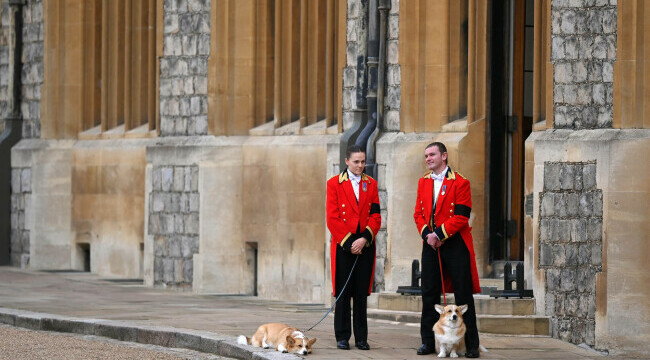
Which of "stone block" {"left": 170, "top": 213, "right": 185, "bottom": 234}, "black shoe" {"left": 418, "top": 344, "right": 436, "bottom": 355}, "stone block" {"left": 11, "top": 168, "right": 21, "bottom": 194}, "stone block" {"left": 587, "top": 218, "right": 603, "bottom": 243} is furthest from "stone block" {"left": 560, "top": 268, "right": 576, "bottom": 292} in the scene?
"stone block" {"left": 11, "top": 168, "right": 21, "bottom": 194}

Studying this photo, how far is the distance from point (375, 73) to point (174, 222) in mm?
3793

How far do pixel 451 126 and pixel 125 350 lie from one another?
15.4ft

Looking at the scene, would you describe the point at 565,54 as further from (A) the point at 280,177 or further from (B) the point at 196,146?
(B) the point at 196,146

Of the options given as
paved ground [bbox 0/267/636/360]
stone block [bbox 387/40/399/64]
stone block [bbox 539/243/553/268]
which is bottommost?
paved ground [bbox 0/267/636/360]

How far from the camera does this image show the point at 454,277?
1123 centimetres

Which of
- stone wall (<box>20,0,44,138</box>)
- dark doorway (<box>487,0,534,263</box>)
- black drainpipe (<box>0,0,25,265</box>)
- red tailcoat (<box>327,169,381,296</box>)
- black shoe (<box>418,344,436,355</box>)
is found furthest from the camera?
black drainpipe (<box>0,0,25,265</box>)

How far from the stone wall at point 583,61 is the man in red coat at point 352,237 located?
259 centimetres

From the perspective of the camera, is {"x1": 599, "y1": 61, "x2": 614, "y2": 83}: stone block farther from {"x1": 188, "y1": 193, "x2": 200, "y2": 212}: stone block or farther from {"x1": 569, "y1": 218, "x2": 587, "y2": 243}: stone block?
{"x1": 188, "y1": 193, "x2": 200, "y2": 212}: stone block

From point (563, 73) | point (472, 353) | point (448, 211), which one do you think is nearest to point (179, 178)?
point (563, 73)

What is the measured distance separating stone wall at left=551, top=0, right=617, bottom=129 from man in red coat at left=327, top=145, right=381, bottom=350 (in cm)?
259

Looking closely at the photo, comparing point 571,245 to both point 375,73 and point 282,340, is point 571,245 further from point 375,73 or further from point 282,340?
point 375,73

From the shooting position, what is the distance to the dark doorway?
15.4m

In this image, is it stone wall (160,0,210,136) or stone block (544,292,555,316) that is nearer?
stone block (544,292,555,316)

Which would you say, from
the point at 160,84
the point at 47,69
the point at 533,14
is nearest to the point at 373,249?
the point at 533,14
